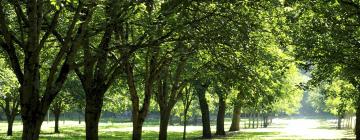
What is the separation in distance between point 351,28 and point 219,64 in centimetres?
754

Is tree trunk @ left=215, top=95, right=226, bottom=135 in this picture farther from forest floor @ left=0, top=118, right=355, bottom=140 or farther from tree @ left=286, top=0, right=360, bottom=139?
tree @ left=286, top=0, right=360, bottom=139

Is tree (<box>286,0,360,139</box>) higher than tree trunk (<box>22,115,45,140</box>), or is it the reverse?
tree (<box>286,0,360,139</box>)

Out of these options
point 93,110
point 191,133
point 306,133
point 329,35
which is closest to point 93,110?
point 93,110

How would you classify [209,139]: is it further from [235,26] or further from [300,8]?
[235,26]

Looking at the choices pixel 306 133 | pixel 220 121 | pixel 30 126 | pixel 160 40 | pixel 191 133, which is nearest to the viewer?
pixel 30 126

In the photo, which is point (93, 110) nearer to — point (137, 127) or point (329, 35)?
point (137, 127)

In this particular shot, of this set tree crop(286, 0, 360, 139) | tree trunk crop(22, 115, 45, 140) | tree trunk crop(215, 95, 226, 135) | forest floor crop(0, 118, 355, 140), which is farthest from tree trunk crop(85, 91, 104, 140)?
tree trunk crop(215, 95, 226, 135)

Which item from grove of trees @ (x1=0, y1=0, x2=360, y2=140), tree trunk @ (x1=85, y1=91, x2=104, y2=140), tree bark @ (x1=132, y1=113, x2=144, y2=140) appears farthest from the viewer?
tree bark @ (x1=132, y1=113, x2=144, y2=140)

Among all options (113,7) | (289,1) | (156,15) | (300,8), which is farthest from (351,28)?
(113,7)

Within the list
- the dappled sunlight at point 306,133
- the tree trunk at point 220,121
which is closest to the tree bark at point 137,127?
the dappled sunlight at point 306,133

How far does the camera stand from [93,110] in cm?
1698

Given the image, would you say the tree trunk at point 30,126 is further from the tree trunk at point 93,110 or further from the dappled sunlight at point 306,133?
the dappled sunlight at point 306,133

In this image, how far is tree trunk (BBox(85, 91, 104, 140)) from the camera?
16688mm

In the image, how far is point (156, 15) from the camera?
12484 mm
